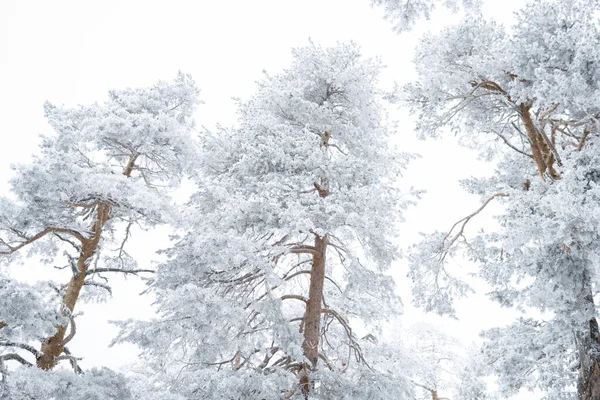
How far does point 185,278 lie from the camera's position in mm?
7211

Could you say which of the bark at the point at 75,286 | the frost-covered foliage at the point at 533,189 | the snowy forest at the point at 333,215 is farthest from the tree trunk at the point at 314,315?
the bark at the point at 75,286

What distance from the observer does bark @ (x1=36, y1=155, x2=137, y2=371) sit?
798 centimetres

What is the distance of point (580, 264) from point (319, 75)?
581 centimetres

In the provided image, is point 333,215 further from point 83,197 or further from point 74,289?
point 74,289

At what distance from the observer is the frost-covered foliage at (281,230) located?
20.6 feet

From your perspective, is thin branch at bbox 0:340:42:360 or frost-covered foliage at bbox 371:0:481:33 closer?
thin branch at bbox 0:340:42:360

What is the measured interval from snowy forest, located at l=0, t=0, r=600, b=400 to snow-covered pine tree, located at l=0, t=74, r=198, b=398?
1.7 inches

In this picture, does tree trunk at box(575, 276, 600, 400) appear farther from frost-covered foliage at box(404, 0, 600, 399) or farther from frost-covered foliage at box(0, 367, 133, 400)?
frost-covered foliage at box(0, 367, 133, 400)

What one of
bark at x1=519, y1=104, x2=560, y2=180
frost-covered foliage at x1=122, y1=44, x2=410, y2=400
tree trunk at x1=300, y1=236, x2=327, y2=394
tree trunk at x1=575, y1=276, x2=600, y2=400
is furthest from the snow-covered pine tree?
tree trunk at x1=575, y1=276, x2=600, y2=400

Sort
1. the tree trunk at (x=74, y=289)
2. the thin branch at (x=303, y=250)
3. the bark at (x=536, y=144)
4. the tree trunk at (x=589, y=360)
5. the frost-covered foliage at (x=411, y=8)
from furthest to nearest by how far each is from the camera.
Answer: the frost-covered foliage at (x=411, y=8) < the thin branch at (x=303, y=250) < the tree trunk at (x=74, y=289) < the bark at (x=536, y=144) < the tree trunk at (x=589, y=360)

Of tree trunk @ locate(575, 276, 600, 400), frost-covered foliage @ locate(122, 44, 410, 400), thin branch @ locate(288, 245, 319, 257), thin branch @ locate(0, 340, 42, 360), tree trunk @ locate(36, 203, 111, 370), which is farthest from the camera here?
thin branch @ locate(288, 245, 319, 257)

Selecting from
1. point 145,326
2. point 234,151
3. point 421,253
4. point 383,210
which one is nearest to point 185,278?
point 145,326

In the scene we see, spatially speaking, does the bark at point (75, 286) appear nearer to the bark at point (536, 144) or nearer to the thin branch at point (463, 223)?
the thin branch at point (463, 223)

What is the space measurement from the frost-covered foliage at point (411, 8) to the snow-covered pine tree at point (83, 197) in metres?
4.81
